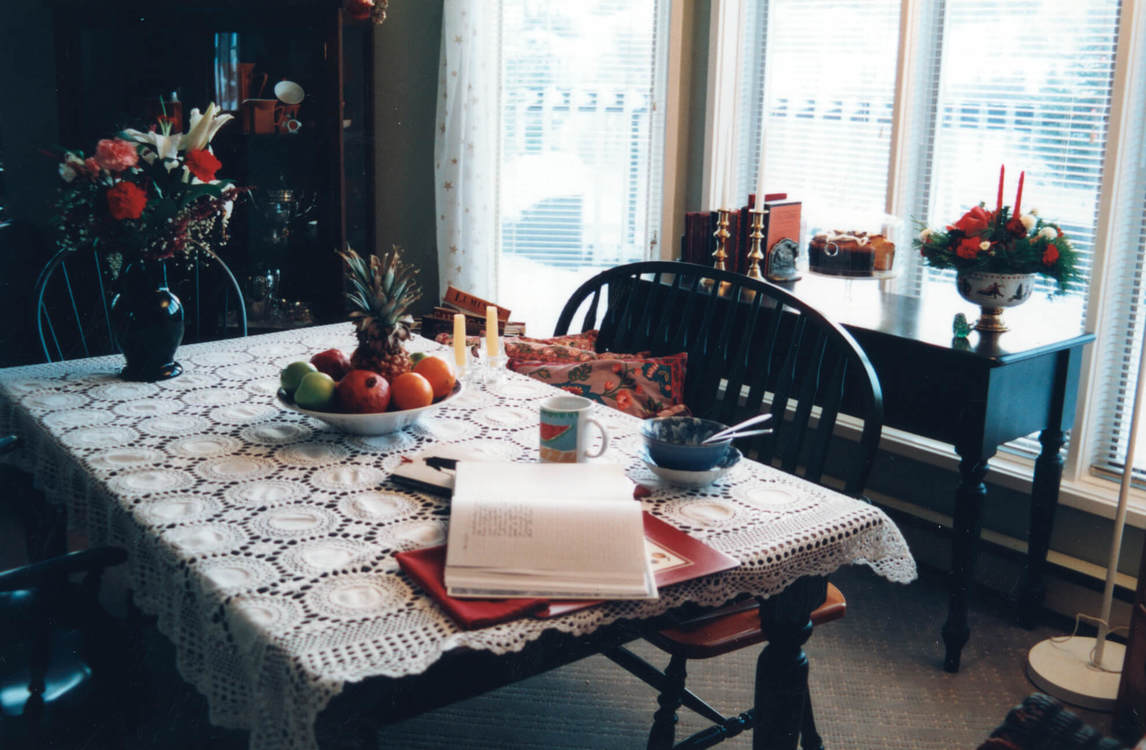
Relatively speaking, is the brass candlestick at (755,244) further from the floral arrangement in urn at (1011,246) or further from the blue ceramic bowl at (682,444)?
the blue ceramic bowl at (682,444)

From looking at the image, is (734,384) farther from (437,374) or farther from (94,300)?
(94,300)

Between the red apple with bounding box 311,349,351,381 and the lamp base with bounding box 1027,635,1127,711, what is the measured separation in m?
1.71

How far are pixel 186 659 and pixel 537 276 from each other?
9.07ft

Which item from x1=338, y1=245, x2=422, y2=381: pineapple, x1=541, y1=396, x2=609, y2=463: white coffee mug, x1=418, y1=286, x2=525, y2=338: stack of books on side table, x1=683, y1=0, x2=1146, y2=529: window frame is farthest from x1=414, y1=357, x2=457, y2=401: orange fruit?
x1=683, y1=0, x2=1146, y2=529: window frame

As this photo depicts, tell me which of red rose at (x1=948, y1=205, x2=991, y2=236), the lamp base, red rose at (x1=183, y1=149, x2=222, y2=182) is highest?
red rose at (x1=183, y1=149, x2=222, y2=182)

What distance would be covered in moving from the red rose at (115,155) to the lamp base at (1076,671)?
223 centimetres

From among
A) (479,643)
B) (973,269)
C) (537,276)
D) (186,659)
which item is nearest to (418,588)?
(479,643)

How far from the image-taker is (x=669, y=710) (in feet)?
5.74

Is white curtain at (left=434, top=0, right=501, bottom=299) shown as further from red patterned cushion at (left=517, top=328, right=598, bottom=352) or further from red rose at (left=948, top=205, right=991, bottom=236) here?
red rose at (left=948, top=205, right=991, bottom=236)

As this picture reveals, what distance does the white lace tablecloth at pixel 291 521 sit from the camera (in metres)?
1.10

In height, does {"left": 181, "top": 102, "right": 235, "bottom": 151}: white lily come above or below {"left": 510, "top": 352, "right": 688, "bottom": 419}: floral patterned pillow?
above

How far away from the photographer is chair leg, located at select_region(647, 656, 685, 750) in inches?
68.0

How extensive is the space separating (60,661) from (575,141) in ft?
8.65

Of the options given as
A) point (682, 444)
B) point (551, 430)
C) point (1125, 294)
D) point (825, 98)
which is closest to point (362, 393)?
point (551, 430)
